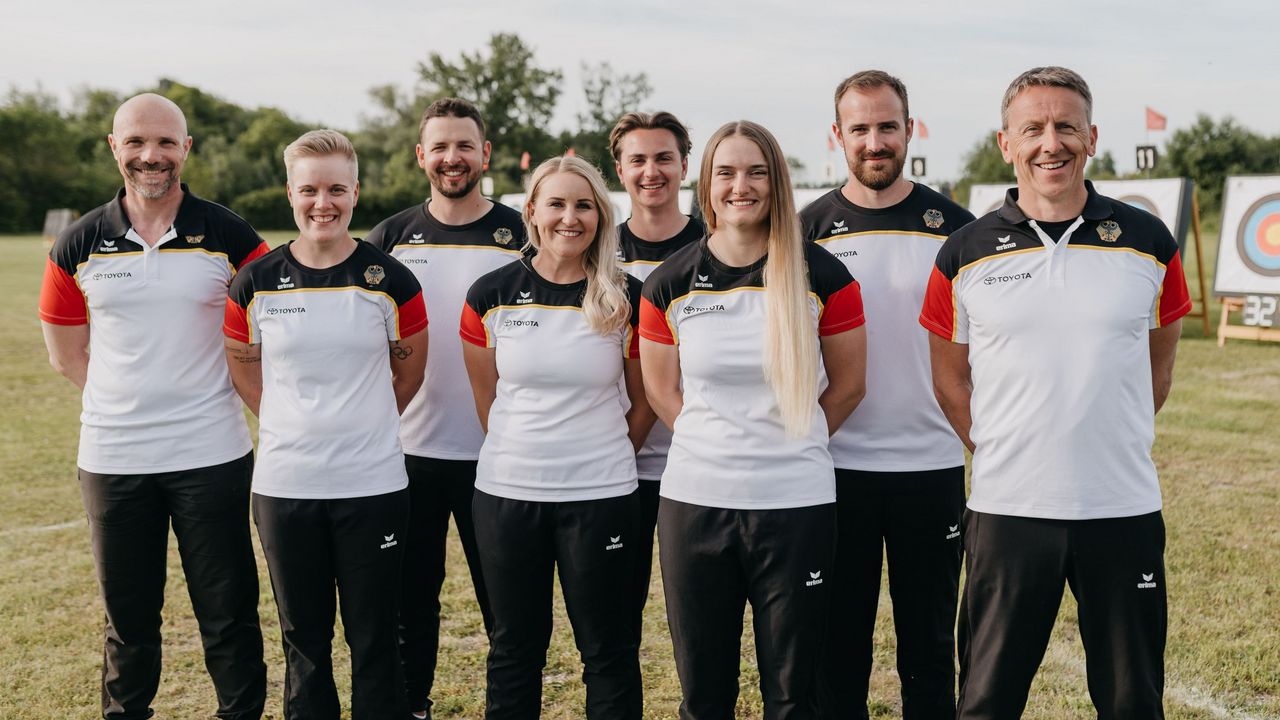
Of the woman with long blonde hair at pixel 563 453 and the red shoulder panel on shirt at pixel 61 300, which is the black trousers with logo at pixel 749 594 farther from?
the red shoulder panel on shirt at pixel 61 300

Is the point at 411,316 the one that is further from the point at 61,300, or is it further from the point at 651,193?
the point at 61,300

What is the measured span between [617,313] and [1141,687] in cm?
167

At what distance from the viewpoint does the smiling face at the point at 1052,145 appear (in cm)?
259

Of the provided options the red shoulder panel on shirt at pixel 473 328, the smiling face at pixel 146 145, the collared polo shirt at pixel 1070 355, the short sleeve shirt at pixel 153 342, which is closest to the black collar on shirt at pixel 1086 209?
the collared polo shirt at pixel 1070 355

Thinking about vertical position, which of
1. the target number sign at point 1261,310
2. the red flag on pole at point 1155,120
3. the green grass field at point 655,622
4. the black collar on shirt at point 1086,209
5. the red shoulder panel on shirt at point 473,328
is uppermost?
the red flag on pole at point 1155,120

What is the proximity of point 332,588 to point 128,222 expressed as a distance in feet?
4.51

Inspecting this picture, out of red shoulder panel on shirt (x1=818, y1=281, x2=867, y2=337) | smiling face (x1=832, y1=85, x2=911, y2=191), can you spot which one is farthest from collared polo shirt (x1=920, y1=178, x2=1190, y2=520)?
smiling face (x1=832, y1=85, x2=911, y2=191)

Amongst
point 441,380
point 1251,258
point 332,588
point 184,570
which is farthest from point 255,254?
point 1251,258

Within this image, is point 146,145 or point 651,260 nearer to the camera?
point 146,145

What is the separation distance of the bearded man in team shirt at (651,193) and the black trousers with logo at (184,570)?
132cm

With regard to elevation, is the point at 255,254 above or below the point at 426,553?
above

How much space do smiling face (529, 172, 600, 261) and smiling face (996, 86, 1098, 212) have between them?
1.22 m

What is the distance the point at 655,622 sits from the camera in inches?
180

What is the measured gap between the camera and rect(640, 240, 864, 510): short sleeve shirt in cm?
266
